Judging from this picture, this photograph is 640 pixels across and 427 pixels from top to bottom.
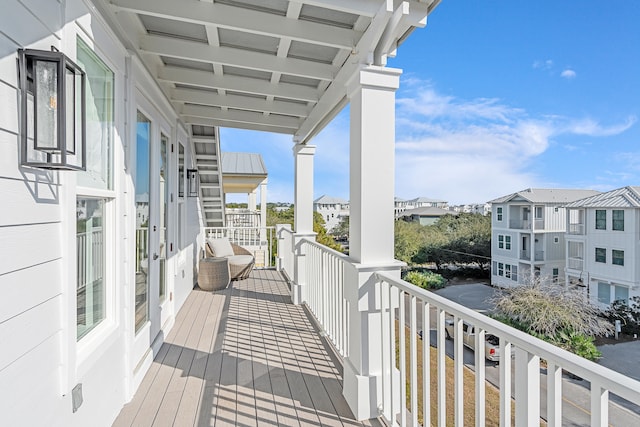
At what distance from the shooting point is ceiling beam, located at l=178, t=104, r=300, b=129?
4367mm

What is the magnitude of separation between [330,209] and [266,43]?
17720 millimetres

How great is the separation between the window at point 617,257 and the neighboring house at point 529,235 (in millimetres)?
4339

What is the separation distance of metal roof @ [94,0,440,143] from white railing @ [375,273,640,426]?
1556 millimetres

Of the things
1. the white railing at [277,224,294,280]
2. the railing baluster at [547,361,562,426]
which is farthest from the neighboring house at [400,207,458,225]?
the railing baluster at [547,361,562,426]

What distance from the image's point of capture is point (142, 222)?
108 inches

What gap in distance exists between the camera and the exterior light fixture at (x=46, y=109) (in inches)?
46.4

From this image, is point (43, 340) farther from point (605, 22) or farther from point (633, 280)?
point (605, 22)

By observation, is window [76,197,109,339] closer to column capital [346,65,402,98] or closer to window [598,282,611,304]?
column capital [346,65,402,98]

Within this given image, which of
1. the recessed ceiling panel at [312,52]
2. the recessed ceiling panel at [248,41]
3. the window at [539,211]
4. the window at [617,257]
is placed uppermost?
the recessed ceiling panel at [248,41]

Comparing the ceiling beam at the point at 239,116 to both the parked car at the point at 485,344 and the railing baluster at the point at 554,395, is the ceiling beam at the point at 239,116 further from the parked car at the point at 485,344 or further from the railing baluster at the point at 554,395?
the railing baluster at the point at 554,395

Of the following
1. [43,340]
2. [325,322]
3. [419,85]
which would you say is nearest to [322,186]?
[419,85]

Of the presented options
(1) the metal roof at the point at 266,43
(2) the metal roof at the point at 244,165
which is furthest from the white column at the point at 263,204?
(1) the metal roof at the point at 266,43

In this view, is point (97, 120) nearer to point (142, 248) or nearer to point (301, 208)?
point (142, 248)

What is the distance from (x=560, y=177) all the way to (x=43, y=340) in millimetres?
38716
